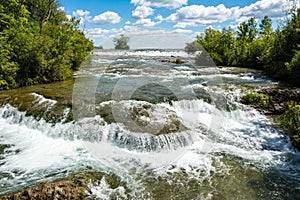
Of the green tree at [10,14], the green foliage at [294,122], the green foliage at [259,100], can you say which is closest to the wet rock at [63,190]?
the green foliage at [294,122]

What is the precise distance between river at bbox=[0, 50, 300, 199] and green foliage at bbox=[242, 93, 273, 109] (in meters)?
0.55

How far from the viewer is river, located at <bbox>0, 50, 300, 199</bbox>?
6.12m

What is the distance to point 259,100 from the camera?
473 inches

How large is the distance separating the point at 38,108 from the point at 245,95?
9946mm

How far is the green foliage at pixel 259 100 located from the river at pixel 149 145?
55cm

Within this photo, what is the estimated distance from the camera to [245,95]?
41.5ft

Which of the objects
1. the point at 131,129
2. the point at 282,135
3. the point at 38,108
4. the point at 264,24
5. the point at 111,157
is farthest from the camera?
the point at 264,24

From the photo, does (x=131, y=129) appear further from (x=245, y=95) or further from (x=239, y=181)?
(x=245, y=95)

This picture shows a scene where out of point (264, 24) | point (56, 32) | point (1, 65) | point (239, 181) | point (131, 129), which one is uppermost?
point (264, 24)

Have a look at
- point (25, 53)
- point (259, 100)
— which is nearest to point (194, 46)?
point (259, 100)

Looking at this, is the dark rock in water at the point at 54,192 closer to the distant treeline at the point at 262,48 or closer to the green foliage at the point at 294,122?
the green foliage at the point at 294,122

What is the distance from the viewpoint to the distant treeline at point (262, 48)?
1733cm

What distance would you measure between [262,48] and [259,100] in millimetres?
13497

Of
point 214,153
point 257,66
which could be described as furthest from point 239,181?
point 257,66
